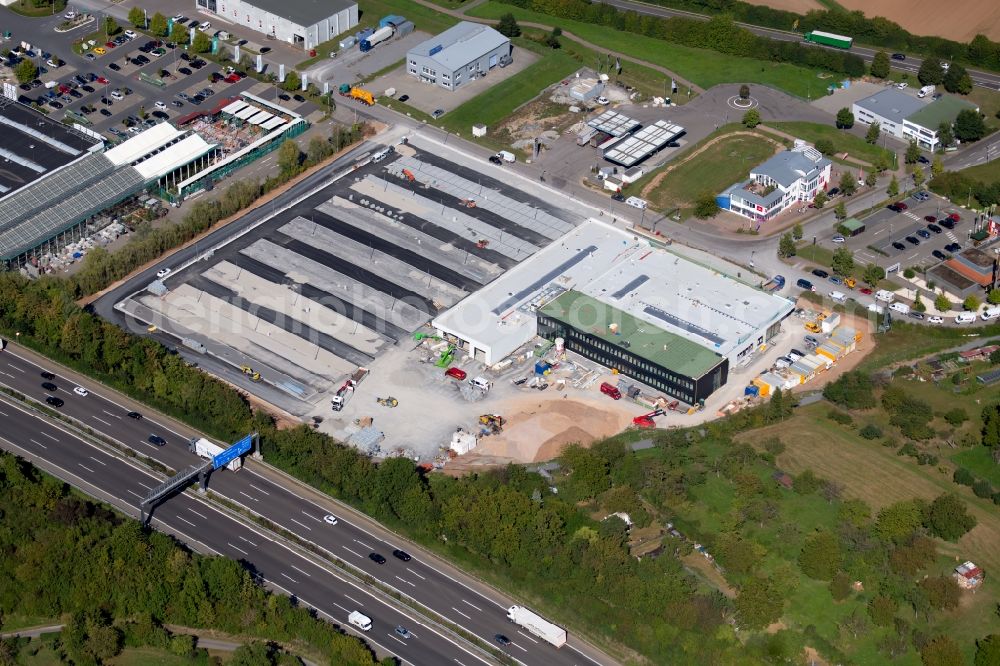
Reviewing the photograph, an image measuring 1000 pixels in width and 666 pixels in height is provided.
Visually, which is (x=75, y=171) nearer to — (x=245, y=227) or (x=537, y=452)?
(x=245, y=227)

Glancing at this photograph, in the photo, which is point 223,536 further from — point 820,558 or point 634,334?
point 820,558

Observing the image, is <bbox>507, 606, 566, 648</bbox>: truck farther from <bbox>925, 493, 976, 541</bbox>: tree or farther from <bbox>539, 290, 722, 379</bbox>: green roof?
<bbox>925, 493, 976, 541</bbox>: tree

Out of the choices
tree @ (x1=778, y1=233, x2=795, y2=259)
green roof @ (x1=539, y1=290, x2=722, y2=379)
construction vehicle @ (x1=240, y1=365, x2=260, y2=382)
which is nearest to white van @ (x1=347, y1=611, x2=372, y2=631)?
construction vehicle @ (x1=240, y1=365, x2=260, y2=382)

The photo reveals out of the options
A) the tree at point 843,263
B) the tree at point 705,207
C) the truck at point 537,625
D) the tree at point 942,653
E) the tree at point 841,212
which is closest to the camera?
the tree at point 942,653

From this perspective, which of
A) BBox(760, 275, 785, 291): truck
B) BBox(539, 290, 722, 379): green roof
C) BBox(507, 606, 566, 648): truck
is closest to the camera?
BBox(507, 606, 566, 648): truck

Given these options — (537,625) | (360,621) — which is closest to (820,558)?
(537,625)

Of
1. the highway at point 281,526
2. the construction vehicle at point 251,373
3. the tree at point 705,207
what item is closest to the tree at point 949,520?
the highway at point 281,526

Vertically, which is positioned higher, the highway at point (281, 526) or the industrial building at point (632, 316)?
the industrial building at point (632, 316)

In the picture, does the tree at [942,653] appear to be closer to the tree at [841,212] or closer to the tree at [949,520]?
the tree at [949,520]
